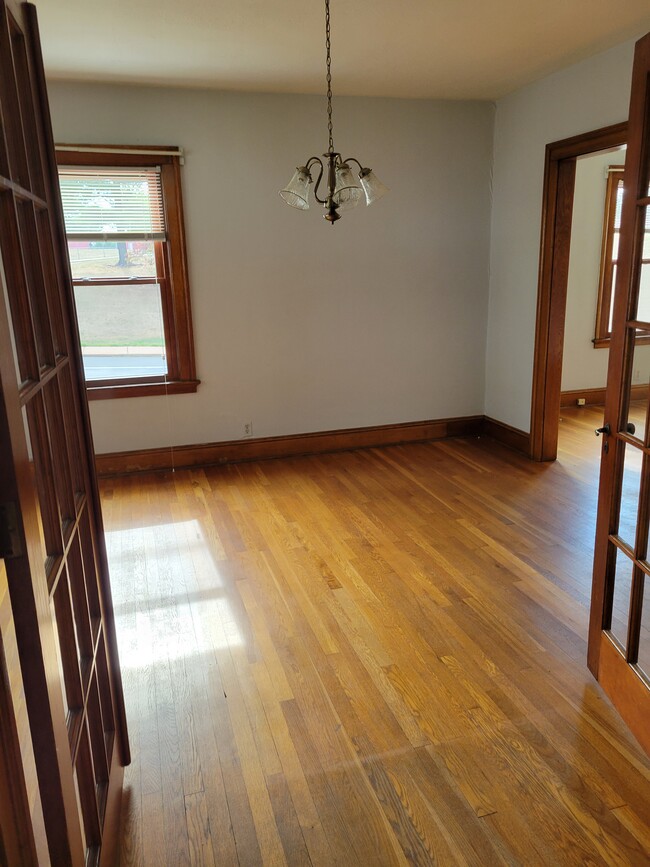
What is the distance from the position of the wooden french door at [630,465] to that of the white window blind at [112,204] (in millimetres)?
3356

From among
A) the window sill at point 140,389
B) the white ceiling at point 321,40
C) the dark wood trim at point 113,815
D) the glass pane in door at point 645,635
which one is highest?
the white ceiling at point 321,40

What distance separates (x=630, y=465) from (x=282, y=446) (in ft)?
11.0

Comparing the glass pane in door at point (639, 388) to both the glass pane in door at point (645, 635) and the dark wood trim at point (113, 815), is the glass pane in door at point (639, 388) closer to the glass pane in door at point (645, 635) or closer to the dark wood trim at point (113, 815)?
the glass pane in door at point (645, 635)

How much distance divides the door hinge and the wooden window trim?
19.5 ft

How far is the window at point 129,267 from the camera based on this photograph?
438cm

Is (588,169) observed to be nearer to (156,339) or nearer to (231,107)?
(231,107)

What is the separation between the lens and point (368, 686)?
2436mm

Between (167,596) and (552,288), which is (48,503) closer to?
(167,596)

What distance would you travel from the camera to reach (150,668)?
258 centimetres

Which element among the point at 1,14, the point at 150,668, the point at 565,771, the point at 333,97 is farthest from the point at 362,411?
the point at 1,14

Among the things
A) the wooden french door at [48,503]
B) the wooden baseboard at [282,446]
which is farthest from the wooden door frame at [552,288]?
the wooden french door at [48,503]

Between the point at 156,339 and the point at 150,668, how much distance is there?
9.05 ft

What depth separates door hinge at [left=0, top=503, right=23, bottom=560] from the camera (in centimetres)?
103

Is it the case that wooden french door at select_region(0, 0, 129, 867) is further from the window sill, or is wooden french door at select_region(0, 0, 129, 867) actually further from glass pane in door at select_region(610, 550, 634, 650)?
the window sill
